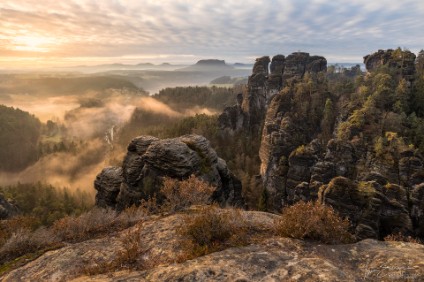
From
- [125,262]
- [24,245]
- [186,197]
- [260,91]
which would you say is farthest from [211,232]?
[260,91]

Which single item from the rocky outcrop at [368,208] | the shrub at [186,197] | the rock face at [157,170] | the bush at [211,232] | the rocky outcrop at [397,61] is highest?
the rocky outcrop at [397,61]

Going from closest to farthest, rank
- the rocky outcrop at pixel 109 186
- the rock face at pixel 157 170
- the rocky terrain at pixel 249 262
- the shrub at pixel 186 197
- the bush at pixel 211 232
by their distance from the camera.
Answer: the rocky terrain at pixel 249 262 < the bush at pixel 211 232 < the shrub at pixel 186 197 < the rock face at pixel 157 170 < the rocky outcrop at pixel 109 186

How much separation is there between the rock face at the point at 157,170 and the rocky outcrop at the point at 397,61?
94612 millimetres

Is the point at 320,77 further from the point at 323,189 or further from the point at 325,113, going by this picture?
the point at 323,189

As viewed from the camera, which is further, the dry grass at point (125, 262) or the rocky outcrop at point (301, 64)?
the rocky outcrop at point (301, 64)

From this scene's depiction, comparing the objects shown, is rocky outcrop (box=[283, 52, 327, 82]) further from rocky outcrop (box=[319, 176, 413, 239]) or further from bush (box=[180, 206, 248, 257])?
bush (box=[180, 206, 248, 257])

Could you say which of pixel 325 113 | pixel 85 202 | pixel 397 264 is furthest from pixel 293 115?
pixel 85 202

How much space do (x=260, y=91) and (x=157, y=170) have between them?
125 metres

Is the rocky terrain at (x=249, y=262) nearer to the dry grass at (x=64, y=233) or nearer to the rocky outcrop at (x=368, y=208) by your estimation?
the dry grass at (x=64, y=233)

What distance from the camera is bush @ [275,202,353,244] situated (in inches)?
542

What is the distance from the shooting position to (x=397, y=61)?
363 ft

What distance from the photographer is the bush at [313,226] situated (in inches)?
542

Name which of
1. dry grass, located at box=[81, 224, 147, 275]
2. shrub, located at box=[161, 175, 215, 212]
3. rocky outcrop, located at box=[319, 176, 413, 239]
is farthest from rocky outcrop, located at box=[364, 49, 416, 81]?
dry grass, located at box=[81, 224, 147, 275]

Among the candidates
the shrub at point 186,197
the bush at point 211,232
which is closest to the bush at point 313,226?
the bush at point 211,232
